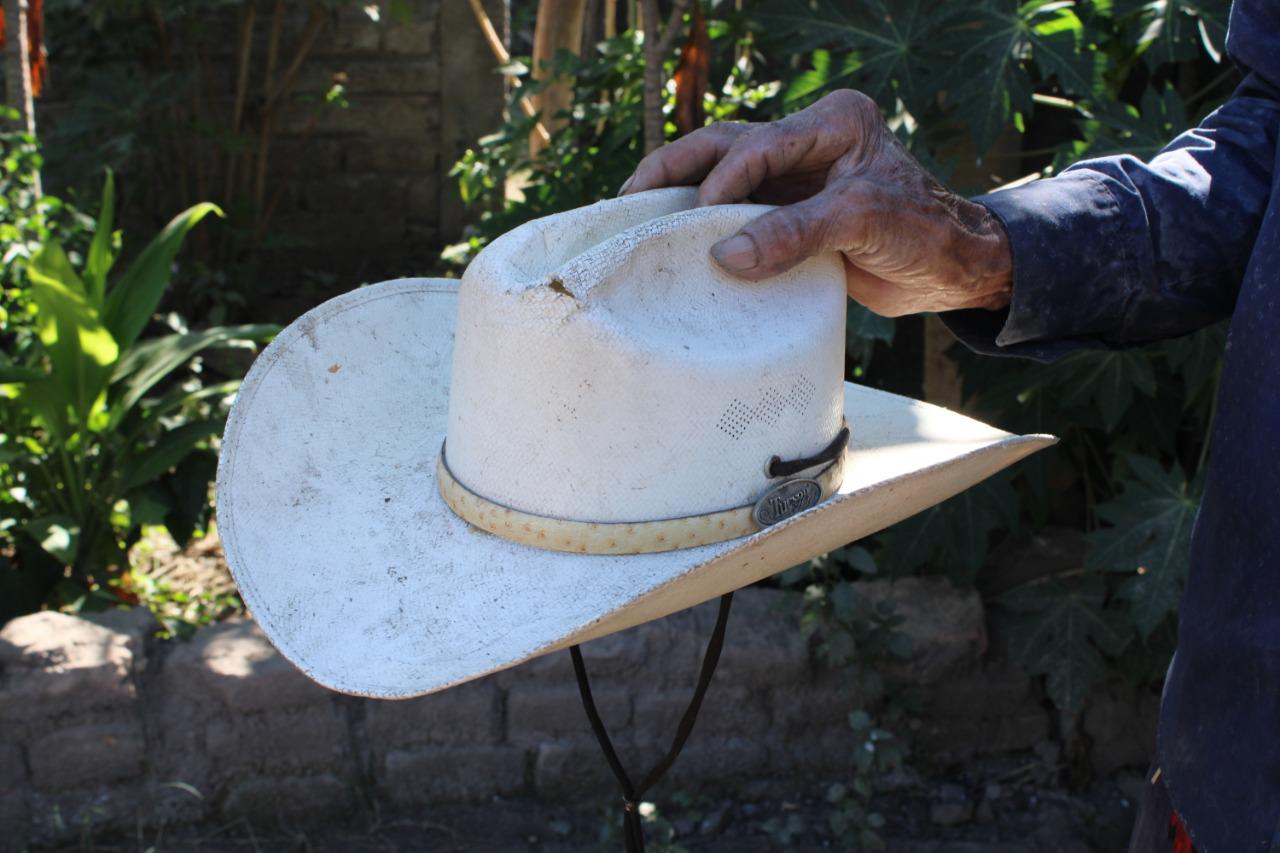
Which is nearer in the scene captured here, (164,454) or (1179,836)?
(1179,836)

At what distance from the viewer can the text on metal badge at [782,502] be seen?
1436 millimetres

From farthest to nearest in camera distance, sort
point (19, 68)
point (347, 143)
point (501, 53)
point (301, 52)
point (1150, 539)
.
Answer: point (347, 143) → point (301, 52) → point (501, 53) → point (19, 68) → point (1150, 539)

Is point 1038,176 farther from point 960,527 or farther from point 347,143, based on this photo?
point 347,143

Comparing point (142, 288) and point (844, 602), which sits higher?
point (142, 288)

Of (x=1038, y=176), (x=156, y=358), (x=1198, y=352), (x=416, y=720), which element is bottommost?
(x=416, y=720)

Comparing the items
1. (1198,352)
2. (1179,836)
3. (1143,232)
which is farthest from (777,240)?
(1198,352)

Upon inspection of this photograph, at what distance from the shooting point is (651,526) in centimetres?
142

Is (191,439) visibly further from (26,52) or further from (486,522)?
(486,522)

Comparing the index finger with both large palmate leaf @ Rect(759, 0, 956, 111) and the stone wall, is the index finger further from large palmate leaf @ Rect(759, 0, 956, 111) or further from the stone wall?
the stone wall

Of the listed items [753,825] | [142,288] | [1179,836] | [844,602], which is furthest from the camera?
[142,288]

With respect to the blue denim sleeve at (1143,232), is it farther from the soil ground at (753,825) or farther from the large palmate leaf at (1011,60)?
the soil ground at (753,825)

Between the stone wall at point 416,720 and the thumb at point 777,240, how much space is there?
191 centimetres

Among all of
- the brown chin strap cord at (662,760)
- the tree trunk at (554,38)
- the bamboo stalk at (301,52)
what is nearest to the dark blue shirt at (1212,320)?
the brown chin strap cord at (662,760)

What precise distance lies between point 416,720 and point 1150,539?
5.70ft
